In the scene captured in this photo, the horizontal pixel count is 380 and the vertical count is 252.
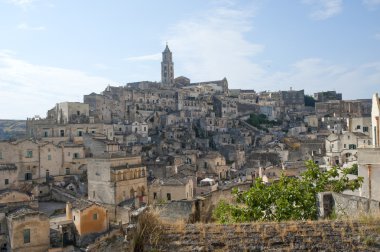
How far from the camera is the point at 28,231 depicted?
2534 cm

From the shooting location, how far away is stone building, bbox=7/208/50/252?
2502 centimetres

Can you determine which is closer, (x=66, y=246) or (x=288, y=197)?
(x=288, y=197)

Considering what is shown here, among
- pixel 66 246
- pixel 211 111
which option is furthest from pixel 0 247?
pixel 211 111

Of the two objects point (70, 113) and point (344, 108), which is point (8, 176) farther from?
point (344, 108)

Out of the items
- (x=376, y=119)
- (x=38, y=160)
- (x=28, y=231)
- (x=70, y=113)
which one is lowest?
(x=28, y=231)

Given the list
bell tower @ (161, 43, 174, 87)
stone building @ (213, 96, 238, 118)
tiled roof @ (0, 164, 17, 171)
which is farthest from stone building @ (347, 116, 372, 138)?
bell tower @ (161, 43, 174, 87)

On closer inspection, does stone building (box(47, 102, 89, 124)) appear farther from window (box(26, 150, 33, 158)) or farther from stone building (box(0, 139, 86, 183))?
window (box(26, 150, 33, 158))

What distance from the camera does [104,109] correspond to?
3000 inches

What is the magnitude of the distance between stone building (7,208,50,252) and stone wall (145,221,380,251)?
20.4 meters

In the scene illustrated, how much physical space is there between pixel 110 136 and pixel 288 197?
48369 mm

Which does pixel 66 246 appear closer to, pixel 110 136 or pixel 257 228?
pixel 257 228

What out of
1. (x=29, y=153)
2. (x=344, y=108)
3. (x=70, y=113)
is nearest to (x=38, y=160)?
(x=29, y=153)

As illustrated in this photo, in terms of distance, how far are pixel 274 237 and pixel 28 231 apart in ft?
71.4

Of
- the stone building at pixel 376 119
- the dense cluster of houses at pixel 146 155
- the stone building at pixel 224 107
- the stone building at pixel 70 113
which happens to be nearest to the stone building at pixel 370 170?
the dense cluster of houses at pixel 146 155
